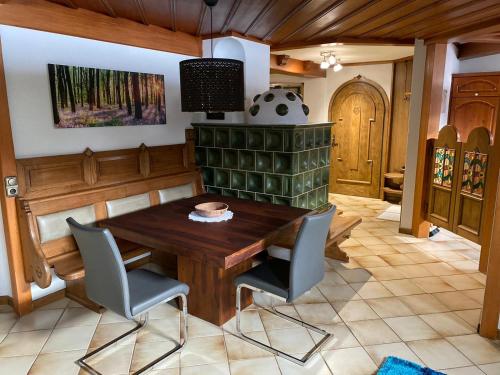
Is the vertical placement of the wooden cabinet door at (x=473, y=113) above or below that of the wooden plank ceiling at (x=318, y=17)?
below

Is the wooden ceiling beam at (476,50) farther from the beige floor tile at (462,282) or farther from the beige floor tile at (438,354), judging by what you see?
the beige floor tile at (438,354)

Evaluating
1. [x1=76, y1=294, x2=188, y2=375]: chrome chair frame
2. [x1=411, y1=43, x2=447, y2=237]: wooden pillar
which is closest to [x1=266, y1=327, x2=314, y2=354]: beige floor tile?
[x1=76, y1=294, x2=188, y2=375]: chrome chair frame

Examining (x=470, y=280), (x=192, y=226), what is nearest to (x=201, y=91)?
(x=192, y=226)

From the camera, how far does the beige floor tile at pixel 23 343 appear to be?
2.28 meters

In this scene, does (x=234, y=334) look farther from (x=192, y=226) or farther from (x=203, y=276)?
(x=192, y=226)

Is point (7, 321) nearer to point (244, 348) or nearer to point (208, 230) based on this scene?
point (208, 230)

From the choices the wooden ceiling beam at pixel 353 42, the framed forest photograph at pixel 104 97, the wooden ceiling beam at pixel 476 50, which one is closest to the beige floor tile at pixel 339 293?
the framed forest photograph at pixel 104 97

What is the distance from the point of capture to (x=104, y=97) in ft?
10.2

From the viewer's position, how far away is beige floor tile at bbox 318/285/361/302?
2.94m

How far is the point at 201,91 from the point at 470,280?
2768 millimetres

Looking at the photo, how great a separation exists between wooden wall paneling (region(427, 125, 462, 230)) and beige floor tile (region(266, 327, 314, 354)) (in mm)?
2388

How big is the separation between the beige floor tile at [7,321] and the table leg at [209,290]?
1174 millimetres

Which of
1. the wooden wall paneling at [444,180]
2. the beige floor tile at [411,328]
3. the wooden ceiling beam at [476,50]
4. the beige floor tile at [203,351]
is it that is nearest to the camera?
the beige floor tile at [203,351]

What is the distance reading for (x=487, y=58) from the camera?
4.79 metres
